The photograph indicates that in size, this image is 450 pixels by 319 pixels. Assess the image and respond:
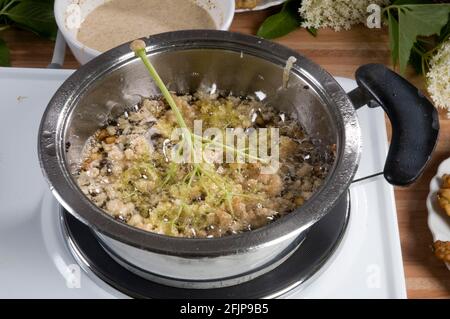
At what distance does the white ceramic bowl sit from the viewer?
1138 millimetres

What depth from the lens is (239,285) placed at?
866mm

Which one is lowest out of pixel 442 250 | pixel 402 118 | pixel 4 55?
pixel 442 250

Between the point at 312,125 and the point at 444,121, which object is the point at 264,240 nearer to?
the point at 312,125

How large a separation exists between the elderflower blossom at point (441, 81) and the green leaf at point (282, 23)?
29 centimetres

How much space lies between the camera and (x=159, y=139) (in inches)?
37.1

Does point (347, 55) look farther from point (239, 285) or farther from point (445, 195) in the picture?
point (239, 285)

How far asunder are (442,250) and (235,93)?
15.3 inches

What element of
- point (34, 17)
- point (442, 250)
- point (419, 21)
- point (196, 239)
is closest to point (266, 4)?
point (419, 21)

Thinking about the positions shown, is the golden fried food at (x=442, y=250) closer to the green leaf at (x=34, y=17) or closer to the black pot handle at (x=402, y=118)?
the black pot handle at (x=402, y=118)

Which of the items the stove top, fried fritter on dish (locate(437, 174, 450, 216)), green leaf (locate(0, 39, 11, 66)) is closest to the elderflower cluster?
the stove top

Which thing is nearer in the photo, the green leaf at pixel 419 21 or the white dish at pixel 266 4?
the green leaf at pixel 419 21

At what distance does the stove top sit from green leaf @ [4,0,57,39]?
11.1 inches

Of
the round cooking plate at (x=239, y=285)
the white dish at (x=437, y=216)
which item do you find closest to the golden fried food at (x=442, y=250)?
the white dish at (x=437, y=216)

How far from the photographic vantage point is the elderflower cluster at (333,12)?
4.19ft
